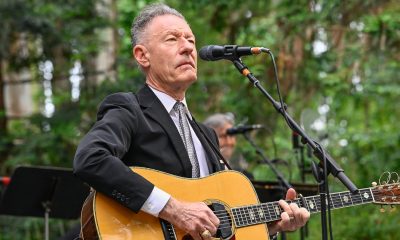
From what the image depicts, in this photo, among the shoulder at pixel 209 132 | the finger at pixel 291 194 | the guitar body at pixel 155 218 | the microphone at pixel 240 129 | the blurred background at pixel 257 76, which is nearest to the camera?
the guitar body at pixel 155 218

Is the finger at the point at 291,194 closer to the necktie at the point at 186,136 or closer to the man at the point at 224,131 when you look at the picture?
the necktie at the point at 186,136

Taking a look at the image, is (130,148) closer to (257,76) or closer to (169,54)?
(169,54)

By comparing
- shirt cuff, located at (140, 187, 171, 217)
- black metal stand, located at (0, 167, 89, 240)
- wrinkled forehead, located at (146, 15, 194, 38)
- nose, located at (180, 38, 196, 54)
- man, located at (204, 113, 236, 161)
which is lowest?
black metal stand, located at (0, 167, 89, 240)

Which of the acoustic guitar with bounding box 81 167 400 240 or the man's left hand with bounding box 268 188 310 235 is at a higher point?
the acoustic guitar with bounding box 81 167 400 240

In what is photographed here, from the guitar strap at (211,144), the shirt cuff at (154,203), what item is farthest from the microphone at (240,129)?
the shirt cuff at (154,203)

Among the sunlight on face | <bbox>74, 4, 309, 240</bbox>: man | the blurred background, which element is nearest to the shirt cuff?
<bbox>74, 4, 309, 240</bbox>: man

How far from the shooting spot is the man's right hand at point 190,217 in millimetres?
3478

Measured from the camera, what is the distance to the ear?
4078 mm

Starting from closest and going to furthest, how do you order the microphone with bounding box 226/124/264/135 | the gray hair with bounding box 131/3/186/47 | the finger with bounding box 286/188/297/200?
1. the finger with bounding box 286/188/297/200
2. the gray hair with bounding box 131/3/186/47
3. the microphone with bounding box 226/124/264/135

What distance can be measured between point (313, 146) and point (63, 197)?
9.86ft

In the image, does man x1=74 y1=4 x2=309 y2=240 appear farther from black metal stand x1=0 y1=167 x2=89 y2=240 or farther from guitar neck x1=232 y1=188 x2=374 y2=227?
black metal stand x1=0 y1=167 x2=89 y2=240

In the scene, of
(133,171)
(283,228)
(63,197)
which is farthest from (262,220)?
(63,197)

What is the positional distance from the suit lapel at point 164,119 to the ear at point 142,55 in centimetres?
17

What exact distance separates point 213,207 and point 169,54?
936 millimetres
